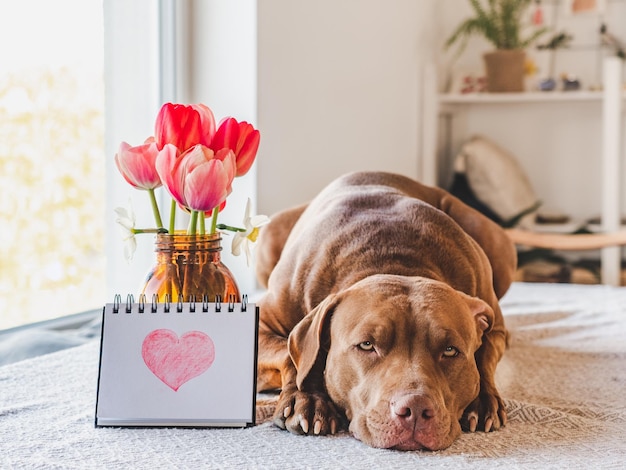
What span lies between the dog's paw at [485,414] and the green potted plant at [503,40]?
2343mm

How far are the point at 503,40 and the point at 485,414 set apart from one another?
8.12ft

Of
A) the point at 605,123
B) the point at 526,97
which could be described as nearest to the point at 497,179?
the point at 526,97

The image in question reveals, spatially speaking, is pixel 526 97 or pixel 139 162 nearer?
pixel 139 162

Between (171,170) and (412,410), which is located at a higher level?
(171,170)

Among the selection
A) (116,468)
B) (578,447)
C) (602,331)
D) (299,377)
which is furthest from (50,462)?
(602,331)

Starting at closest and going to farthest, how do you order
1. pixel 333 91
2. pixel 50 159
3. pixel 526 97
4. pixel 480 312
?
pixel 480 312, pixel 50 159, pixel 333 91, pixel 526 97

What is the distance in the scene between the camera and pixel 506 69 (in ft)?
11.0

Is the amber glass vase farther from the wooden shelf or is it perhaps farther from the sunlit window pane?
the wooden shelf

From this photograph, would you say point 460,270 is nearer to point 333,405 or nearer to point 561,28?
point 333,405

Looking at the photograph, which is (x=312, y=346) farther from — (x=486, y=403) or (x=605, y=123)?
A: (x=605, y=123)

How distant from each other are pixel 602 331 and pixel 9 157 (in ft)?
4.26

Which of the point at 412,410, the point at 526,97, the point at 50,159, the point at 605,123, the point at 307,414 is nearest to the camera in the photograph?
the point at 412,410

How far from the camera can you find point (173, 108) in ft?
3.79

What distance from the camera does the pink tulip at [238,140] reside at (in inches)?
46.7
